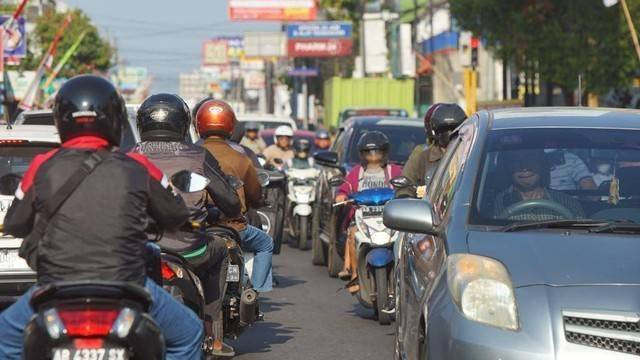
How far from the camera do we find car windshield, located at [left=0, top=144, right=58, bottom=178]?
1159 cm

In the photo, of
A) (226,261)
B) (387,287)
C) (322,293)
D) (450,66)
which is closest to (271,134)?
(322,293)

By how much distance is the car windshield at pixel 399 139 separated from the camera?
17859 mm

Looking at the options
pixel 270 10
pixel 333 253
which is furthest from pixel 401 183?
pixel 270 10

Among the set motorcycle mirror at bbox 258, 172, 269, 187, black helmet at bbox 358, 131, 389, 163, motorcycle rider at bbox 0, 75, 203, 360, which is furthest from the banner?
motorcycle rider at bbox 0, 75, 203, 360

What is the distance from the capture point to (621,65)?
1566 inches

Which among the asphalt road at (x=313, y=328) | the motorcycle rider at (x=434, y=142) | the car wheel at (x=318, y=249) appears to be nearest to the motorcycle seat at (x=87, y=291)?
the asphalt road at (x=313, y=328)

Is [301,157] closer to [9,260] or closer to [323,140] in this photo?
[323,140]

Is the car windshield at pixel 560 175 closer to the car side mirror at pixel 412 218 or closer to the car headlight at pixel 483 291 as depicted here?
the car side mirror at pixel 412 218

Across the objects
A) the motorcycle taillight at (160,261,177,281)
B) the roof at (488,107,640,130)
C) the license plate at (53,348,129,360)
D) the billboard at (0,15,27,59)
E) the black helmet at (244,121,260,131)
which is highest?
the billboard at (0,15,27,59)

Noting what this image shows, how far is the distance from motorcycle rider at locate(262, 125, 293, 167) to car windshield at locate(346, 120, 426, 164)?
4808 mm

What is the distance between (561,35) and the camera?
40250mm

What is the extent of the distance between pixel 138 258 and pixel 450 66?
63.6 meters

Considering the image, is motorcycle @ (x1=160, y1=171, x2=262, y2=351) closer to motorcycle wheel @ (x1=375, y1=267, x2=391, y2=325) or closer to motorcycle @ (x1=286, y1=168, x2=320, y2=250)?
motorcycle wheel @ (x1=375, y1=267, x2=391, y2=325)

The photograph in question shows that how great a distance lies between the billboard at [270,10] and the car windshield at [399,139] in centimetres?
8123
